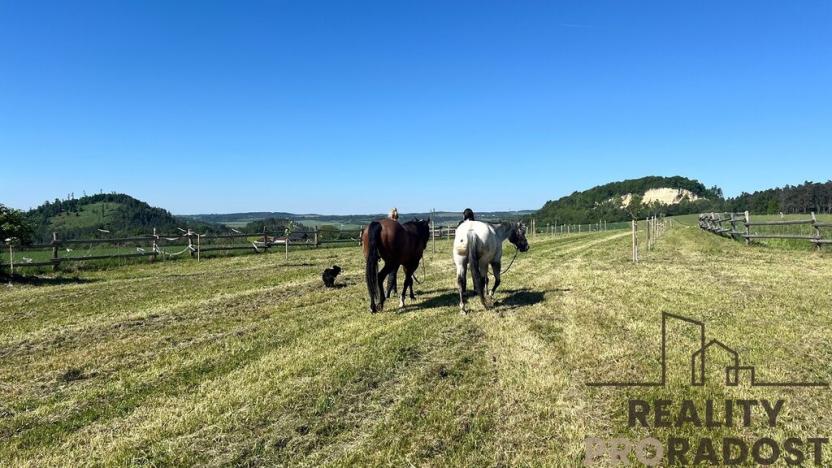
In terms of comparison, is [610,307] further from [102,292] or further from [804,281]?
[102,292]

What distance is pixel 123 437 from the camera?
13.3ft

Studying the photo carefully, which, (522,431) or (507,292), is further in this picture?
(507,292)

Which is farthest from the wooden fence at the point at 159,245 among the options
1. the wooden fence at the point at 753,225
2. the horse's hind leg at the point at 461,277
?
the wooden fence at the point at 753,225

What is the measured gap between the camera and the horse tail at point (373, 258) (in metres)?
8.99

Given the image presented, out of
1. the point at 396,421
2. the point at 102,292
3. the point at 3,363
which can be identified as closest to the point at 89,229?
the point at 102,292

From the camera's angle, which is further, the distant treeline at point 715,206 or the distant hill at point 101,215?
the distant treeline at point 715,206

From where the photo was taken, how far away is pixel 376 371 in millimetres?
5574

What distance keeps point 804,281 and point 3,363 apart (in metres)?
16.1

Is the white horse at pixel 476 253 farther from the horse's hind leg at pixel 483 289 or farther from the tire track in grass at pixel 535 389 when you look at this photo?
the tire track in grass at pixel 535 389

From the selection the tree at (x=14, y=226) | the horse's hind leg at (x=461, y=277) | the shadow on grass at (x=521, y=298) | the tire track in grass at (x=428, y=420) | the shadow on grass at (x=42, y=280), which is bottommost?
the tire track in grass at (x=428, y=420)

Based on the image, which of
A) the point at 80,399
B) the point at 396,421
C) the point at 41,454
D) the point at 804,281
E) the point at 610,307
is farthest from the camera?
the point at 804,281

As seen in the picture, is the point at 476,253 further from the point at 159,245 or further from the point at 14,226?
the point at 159,245

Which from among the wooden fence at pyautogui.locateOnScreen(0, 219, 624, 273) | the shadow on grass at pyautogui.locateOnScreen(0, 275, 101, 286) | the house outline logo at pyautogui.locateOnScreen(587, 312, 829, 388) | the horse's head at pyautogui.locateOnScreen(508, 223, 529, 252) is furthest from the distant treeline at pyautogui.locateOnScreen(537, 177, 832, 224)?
the house outline logo at pyautogui.locateOnScreen(587, 312, 829, 388)

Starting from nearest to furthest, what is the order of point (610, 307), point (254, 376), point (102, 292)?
1. point (254, 376)
2. point (610, 307)
3. point (102, 292)
